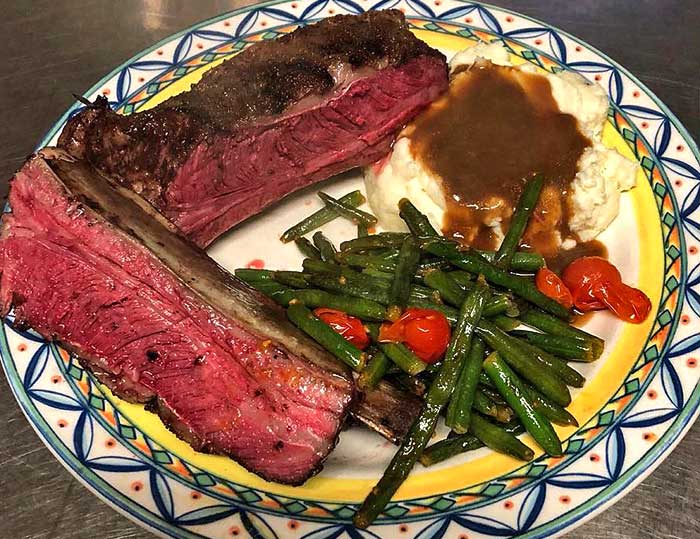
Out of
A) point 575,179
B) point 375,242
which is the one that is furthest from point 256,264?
point 575,179

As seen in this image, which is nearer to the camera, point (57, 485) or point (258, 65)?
point (57, 485)

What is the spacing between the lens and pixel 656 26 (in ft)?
22.2

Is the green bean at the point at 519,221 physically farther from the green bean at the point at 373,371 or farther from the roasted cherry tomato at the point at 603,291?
the green bean at the point at 373,371

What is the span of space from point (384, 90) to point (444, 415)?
2.31m

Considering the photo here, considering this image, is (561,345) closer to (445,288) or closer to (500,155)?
(445,288)

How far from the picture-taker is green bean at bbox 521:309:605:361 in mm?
3879

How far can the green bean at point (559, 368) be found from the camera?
3789 mm

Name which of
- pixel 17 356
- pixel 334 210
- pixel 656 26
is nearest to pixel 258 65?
pixel 334 210

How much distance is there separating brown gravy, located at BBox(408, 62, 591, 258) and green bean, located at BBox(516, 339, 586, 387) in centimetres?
90

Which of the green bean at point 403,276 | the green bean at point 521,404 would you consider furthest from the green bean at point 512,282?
the green bean at point 521,404

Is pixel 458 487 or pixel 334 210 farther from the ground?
pixel 334 210

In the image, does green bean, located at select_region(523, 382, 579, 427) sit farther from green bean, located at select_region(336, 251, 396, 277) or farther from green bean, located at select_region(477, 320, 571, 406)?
green bean, located at select_region(336, 251, 396, 277)

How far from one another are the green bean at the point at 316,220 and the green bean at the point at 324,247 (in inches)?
3.7

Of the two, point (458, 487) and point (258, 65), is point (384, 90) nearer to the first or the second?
point (258, 65)
